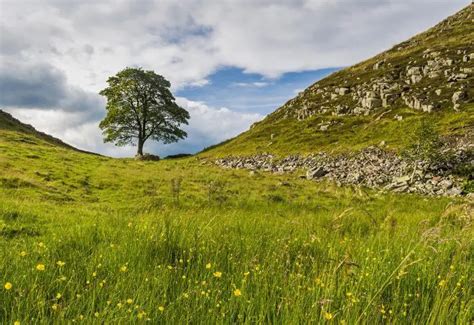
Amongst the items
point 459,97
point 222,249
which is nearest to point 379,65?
point 459,97

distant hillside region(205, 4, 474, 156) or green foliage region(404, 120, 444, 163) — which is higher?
distant hillside region(205, 4, 474, 156)

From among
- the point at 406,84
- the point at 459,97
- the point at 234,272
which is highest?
the point at 406,84

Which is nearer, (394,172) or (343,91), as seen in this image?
(394,172)

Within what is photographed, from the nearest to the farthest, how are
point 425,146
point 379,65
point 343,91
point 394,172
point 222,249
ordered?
point 222,249
point 425,146
point 394,172
point 343,91
point 379,65

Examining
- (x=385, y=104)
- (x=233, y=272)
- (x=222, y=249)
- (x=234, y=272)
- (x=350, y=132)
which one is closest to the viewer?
(x=233, y=272)

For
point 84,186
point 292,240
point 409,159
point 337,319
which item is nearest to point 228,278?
point 337,319

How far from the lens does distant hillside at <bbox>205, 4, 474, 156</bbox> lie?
57.0 m

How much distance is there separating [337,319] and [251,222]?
16.5 feet

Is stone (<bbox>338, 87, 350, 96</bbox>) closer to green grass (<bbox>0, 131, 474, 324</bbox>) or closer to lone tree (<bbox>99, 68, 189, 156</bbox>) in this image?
lone tree (<bbox>99, 68, 189, 156</bbox>)

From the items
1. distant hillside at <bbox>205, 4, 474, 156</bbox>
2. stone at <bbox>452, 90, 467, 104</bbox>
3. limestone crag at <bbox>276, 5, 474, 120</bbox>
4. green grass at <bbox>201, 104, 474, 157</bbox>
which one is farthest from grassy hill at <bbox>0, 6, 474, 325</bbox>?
limestone crag at <bbox>276, 5, 474, 120</bbox>

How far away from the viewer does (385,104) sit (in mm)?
74562

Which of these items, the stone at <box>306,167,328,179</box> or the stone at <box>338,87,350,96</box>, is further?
the stone at <box>338,87,350,96</box>

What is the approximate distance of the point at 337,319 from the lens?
397 cm

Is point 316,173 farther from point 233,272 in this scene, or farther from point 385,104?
point 385,104
